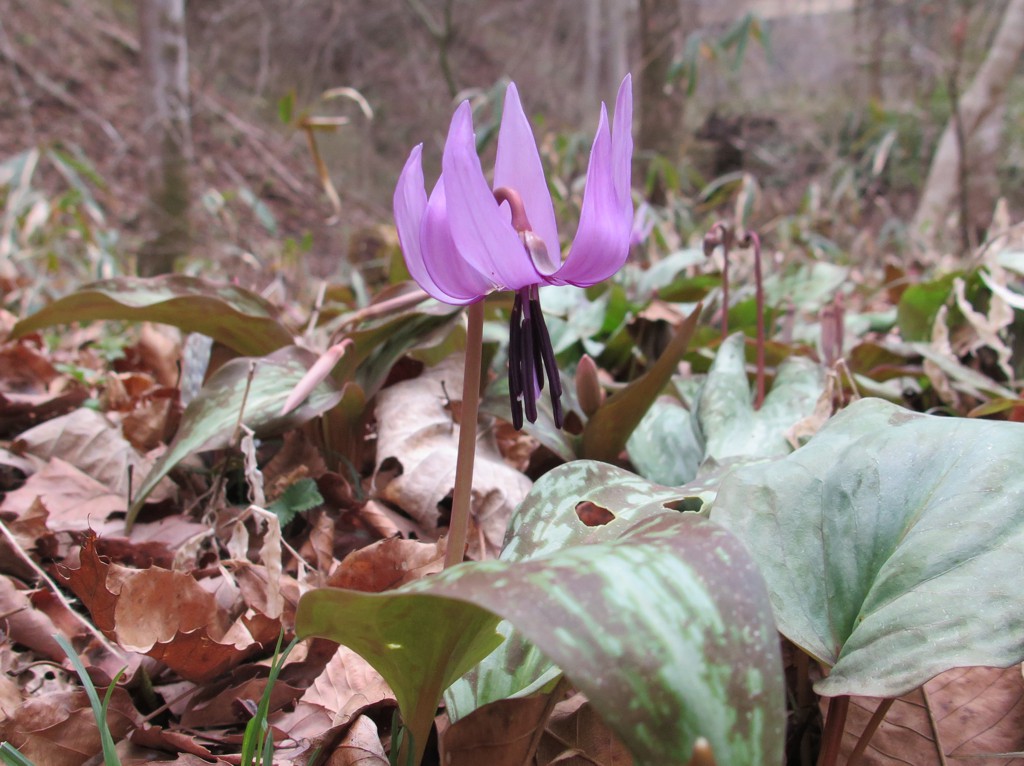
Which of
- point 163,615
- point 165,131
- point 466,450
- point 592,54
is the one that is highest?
point 592,54

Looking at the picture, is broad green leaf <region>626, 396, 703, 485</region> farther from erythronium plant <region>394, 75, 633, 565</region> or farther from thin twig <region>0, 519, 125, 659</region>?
thin twig <region>0, 519, 125, 659</region>

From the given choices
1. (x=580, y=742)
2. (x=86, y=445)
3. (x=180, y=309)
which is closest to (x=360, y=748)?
(x=580, y=742)

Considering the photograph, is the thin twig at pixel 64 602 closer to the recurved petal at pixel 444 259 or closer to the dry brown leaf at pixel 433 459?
the dry brown leaf at pixel 433 459

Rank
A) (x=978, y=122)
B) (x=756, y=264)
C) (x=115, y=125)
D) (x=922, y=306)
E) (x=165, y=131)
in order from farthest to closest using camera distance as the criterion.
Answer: (x=115, y=125)
(x=978, y=122)
(x=165, y=131)
(x=922, y=306)
(x=756, y=264)

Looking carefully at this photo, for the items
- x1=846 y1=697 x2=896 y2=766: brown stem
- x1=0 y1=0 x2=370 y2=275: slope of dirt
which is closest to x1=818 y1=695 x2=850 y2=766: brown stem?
x1=846 y1=697 x2=896 y2=766: brown stem

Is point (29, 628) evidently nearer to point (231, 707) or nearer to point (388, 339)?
point (231, 707)

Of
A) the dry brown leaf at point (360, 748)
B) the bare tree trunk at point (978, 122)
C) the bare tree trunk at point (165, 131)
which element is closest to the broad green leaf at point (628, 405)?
the dry brown leaf at point (360, 748)

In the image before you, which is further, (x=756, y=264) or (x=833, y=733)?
(x=756, y=264)
